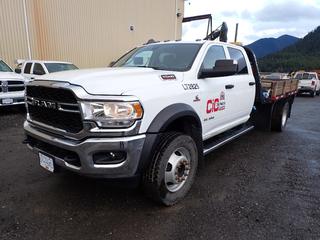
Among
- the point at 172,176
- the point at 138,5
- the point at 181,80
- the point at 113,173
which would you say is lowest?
the point at 172,176

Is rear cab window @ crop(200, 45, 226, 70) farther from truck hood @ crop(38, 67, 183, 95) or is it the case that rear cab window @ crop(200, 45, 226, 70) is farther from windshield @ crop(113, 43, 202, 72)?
truck hood @ crop(38, 67, 183, 95)

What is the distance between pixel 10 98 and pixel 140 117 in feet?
23.5

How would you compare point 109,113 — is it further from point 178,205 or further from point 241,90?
point 241,90

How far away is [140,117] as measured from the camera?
275 cm

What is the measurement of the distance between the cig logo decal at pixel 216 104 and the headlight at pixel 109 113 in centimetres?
154

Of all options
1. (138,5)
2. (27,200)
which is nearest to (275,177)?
(27,200)

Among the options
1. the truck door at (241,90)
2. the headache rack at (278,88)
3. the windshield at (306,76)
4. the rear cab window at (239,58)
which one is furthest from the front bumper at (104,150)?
the windshield at (306,76)

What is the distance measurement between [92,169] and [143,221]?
2.74 ft

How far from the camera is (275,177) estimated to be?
429cm

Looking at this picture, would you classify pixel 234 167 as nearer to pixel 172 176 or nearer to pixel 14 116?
pixel 172 176

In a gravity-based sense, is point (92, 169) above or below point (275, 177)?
above

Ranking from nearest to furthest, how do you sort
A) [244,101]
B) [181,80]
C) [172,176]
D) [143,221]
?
[143,221], [172,176], [181,80], [244,101]

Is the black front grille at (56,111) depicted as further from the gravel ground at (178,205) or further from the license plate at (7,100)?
the license plate at (7,100)

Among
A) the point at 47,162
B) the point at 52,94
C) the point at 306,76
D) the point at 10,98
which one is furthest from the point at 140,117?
the point at 306,76
